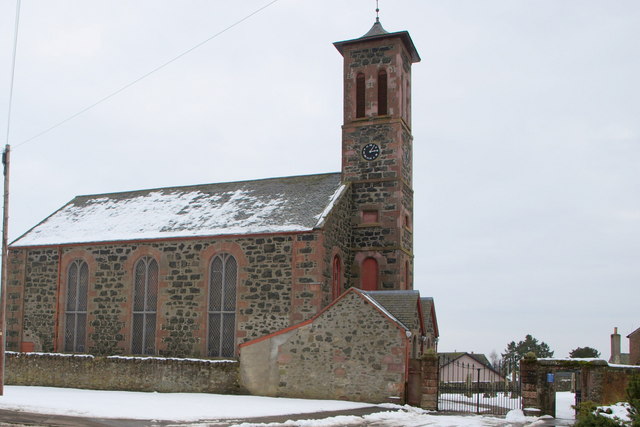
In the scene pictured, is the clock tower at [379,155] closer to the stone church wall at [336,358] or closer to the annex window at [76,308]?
the stone church wall at [336,358]

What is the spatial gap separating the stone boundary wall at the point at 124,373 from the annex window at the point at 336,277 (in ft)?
Result: 18.3

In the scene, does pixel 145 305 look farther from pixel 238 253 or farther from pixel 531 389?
pixel 531 389

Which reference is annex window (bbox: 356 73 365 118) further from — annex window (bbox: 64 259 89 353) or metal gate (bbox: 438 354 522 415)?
annex window (bbox: 64 259 89 353)

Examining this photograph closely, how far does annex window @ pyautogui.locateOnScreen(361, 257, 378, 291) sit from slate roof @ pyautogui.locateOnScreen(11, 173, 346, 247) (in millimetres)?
3114

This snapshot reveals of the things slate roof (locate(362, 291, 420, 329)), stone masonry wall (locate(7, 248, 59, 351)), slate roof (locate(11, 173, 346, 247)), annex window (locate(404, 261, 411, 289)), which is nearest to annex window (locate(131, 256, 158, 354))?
slate roof (locate(11, 173, 346, 247))

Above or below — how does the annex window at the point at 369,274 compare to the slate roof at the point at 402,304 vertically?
above

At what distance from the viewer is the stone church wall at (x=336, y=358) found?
22844 millimetres

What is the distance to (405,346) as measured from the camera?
2266 cm

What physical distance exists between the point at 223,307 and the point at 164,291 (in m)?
2.74

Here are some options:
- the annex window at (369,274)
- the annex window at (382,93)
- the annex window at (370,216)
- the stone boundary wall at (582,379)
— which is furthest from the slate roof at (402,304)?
the annex window at (382,93)

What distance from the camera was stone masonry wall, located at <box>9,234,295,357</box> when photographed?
28.1 m

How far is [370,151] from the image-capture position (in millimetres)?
32094

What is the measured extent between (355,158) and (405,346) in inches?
456

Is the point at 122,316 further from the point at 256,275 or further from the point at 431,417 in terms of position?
the point at 431,417
